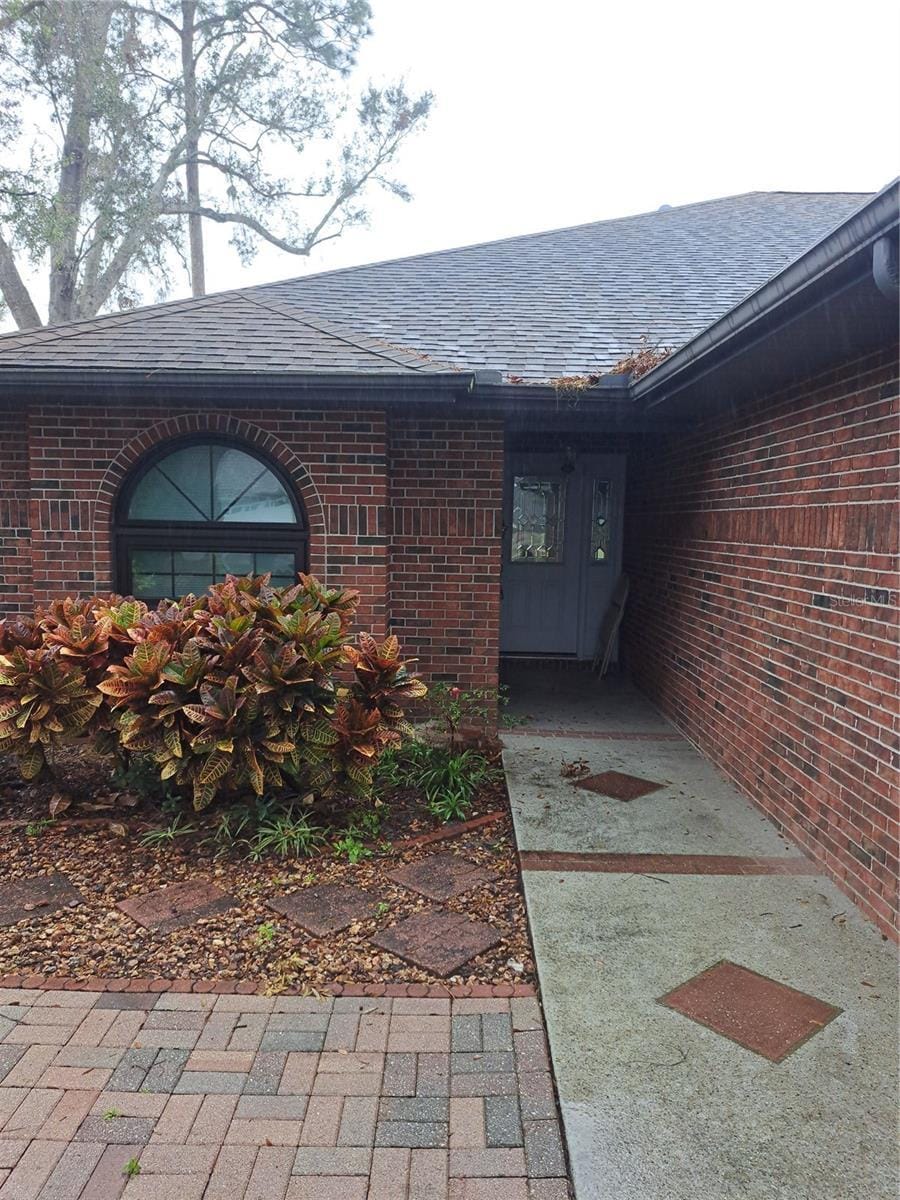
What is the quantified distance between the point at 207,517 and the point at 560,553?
3.97 m

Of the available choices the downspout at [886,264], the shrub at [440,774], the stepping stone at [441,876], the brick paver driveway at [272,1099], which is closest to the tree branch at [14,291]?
the shrub at [440,774]

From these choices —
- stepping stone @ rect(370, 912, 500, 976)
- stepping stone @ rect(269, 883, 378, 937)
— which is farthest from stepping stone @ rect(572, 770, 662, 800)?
stepping stone @ rect(269, 883, 378, 937)

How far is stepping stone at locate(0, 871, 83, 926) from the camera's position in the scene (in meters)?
3.39

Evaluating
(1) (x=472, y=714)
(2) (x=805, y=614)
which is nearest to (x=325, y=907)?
(1) (x=472, y=714)

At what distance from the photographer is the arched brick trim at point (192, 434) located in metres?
5.45

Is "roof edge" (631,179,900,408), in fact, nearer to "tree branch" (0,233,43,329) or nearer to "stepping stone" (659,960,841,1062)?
"stepping stone" (659,960,841,1062)

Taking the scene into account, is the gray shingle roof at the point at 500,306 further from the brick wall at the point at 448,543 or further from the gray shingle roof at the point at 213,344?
the brick wall at the point at 448,543

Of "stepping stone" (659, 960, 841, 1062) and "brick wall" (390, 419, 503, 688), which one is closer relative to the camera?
"stepping stone" (659, 960, 841, 1062)

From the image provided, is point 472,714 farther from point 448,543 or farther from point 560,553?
point 560,553

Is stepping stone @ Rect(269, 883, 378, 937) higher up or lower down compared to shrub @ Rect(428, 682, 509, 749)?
lower down

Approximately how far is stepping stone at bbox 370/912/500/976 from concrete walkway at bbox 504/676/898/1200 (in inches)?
9.1

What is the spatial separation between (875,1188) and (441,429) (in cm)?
475

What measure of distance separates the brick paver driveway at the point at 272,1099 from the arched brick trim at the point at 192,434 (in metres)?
3.25

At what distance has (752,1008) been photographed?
2709 millimetres
